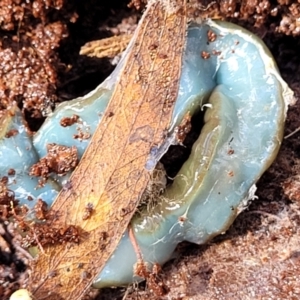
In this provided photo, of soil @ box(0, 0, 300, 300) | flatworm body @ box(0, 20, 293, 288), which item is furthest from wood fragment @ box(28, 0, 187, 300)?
soil @ box(0, 0, 300, 300)

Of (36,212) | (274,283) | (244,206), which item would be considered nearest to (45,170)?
(36,212)

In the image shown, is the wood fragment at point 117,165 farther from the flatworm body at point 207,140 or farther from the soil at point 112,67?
the soil at point 112,67

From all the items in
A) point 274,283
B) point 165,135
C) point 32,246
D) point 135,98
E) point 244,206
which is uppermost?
point 135,98

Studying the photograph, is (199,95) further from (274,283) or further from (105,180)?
(274,283)

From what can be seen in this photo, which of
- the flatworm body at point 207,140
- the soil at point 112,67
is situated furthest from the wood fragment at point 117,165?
the soil at point 112,67

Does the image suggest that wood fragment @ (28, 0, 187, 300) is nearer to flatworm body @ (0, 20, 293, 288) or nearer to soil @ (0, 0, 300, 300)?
flatworm body @ (0, 20, 293, 288)
